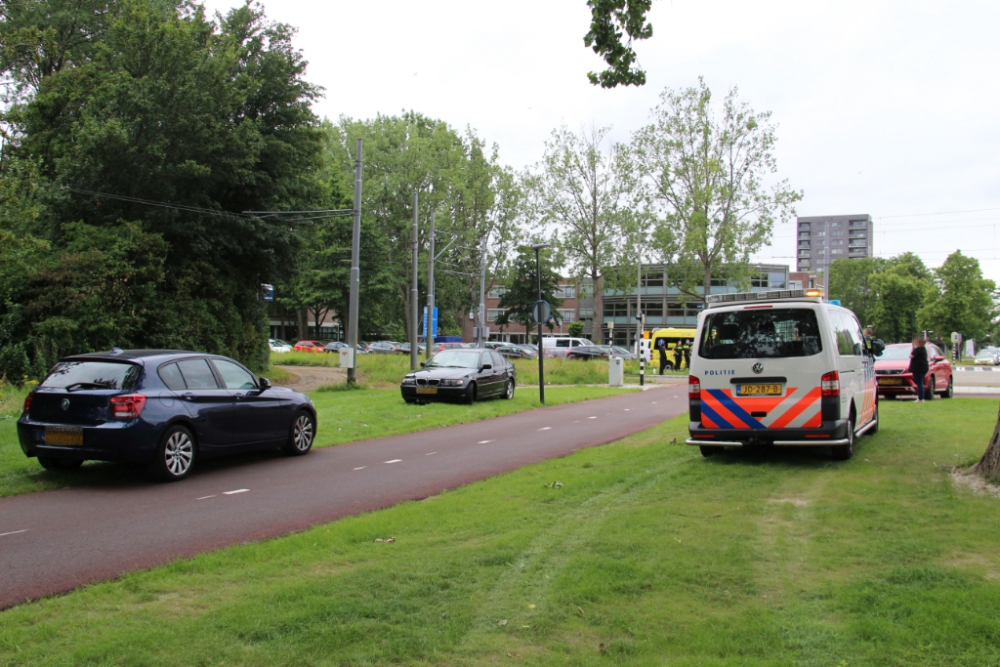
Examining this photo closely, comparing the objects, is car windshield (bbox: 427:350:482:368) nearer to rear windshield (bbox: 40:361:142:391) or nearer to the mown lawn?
rear windshield (bbox: 40:361:142:391)

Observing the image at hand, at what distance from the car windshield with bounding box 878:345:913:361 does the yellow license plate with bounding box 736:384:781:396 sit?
12219mm

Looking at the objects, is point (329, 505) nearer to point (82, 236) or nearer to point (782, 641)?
point (782, 641)

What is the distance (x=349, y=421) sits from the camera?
→ 14.9 metres

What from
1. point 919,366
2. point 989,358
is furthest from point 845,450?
Answer: point 989,358

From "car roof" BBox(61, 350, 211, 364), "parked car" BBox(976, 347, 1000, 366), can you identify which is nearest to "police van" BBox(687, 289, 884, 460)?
"car roof" BBox(61, 350, 211, 364)

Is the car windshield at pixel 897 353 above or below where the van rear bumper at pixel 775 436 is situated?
above

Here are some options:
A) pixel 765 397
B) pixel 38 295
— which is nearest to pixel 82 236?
pixel 38 295

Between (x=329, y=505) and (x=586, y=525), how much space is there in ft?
9.12

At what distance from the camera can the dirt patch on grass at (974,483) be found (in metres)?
6.74

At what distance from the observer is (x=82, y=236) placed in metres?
23.4

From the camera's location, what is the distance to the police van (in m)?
9.02

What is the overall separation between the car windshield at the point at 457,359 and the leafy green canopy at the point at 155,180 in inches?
391

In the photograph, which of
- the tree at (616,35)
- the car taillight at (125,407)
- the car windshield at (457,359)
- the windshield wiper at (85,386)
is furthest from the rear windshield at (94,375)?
the car windshield at (457,359)

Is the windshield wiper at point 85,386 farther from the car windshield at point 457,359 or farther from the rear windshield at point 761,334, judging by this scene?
the car windshield at point 457,359
